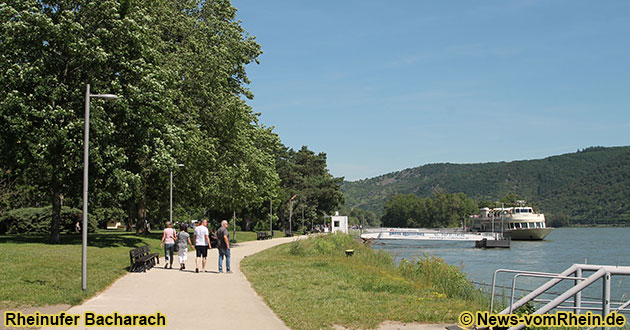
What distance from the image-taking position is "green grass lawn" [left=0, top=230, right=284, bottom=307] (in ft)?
44.2

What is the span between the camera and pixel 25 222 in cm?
4188

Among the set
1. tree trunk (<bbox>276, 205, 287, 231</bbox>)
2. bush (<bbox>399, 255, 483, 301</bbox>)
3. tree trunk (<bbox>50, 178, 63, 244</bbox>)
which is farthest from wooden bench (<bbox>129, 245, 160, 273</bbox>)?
tree trunk (<bbox>276, 205, 287, 231</bbox>)

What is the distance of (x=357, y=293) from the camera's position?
1502 cm

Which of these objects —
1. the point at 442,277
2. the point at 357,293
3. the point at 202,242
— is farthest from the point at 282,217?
the point at 357,293

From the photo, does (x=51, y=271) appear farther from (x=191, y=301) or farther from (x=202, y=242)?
(x=191, y=301)

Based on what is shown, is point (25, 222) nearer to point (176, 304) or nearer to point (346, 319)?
point (176, 304)

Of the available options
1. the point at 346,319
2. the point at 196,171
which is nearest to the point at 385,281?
the point at 346,319

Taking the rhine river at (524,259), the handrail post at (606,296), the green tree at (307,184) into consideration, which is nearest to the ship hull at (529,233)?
the rhine river at (524,259)

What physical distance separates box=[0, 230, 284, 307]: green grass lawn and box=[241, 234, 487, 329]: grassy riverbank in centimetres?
438

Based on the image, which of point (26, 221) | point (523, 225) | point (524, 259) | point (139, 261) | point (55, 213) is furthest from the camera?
point (523, 225)

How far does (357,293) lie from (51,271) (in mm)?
9179

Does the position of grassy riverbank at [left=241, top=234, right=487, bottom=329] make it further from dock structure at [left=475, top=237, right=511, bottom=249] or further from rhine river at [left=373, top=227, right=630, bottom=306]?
dock structure at [left=475, top=237, right=511, bottom=249]

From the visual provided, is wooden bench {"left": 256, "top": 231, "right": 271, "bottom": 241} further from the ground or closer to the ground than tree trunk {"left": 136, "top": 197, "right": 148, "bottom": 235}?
closer to the ground

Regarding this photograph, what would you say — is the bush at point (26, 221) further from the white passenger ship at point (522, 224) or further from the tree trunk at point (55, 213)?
the white passenger ship at point (522, 224)
